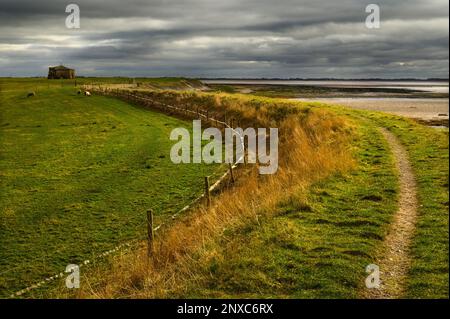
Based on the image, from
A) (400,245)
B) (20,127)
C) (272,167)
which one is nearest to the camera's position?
(400,245)

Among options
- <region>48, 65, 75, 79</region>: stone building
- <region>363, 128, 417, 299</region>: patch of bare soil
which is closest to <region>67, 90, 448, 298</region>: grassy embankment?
<region>363, 128, 417, 299</region>: patch of bare soil

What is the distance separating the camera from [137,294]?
898 cm

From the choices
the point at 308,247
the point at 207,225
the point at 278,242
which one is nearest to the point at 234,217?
the point at 207,225

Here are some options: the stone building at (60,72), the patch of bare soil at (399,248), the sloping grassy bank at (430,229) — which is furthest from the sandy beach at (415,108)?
the stone building at (60,72)

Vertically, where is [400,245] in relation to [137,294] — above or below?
above

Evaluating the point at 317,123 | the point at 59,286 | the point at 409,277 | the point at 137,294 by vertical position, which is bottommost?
the point at 59,286

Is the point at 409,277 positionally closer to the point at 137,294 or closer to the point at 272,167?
the point at 137,294

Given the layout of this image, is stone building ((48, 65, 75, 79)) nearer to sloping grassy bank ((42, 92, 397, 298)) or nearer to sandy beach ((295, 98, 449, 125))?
sandy beach ((295, 98, 449, 125))

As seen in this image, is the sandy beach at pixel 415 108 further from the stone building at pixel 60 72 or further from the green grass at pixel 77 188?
the stone building at pixel 60 72

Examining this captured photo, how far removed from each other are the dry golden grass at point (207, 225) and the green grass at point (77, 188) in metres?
1.87

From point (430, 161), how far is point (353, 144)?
17.1 ft

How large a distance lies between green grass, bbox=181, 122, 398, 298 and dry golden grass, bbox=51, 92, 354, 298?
1.39 ft

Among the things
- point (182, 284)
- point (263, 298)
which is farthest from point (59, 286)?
point (263, 298)

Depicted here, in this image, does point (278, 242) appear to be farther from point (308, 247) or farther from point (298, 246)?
point (308, 247)
